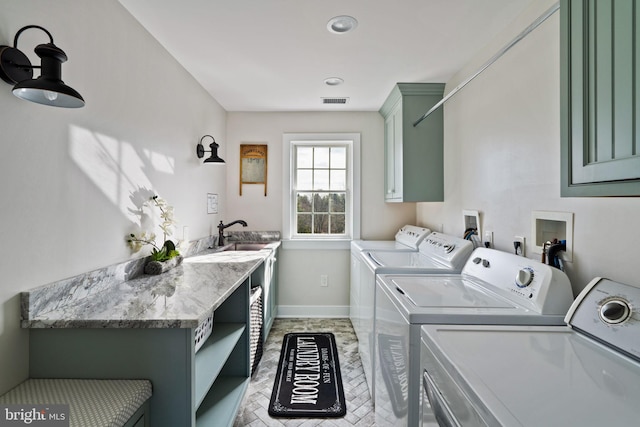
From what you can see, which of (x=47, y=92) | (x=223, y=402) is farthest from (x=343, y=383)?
(x=47, y=92)

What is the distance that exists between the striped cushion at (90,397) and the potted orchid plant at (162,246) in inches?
30.5

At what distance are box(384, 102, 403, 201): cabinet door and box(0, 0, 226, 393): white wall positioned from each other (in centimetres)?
194

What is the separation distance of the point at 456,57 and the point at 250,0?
5.00ft

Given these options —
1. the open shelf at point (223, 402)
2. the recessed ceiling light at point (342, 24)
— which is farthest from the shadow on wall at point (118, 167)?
the recessed ceiling light at point (342, 24)

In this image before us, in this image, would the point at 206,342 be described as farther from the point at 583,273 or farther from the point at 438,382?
the point at 583,273

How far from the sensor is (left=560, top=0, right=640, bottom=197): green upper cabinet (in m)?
0.72

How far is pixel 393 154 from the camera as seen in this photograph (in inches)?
122

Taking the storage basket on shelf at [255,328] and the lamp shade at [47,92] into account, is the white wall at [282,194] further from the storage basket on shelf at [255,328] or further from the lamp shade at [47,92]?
the lamp shade at [47,92]

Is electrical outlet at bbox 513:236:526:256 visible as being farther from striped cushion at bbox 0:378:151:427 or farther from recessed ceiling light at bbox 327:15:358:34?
striped cushion at bbox 0:378:151:427

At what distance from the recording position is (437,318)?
1.16 meters

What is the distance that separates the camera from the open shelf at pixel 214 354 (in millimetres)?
1376

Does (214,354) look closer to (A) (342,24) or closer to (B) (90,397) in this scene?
(B) (90,397)

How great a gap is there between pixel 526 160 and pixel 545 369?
1.18 meters

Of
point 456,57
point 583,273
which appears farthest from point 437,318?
point 456,57
